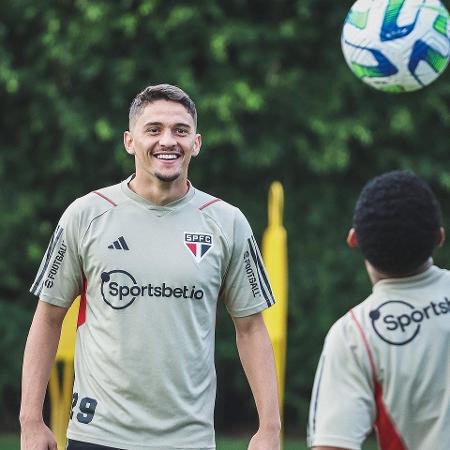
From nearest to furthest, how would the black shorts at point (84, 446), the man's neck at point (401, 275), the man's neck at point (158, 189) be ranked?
the man's neck at point (401, 275) < the black shorts at point (84, 446) < the man's neck at point (158, 189)

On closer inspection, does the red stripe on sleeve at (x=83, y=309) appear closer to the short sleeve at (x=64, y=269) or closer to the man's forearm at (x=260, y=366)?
the short sleeve at (x=64, y=269)

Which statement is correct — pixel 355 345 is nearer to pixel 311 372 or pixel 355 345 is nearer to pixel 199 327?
pixel 199 327

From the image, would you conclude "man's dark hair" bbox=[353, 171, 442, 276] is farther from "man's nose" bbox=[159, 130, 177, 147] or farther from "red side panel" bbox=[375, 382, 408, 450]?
"man's nose" bbox=[159, 130, 177, 147]

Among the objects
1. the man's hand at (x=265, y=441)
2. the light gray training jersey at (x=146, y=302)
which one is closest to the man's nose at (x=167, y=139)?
the light gray training jersey at (x=146, y=302)

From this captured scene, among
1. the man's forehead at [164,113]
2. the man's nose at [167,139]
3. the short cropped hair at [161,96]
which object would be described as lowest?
the man's nose at [167,139]

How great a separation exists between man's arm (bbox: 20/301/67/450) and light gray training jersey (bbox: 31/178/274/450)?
7cm

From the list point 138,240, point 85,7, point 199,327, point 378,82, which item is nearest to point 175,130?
point 138,240

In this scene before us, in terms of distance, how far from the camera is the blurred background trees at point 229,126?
10.6m

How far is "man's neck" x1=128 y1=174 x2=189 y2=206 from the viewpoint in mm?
4324

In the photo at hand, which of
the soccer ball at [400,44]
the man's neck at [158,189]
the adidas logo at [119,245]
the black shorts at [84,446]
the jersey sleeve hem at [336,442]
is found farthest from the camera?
the soccer ball at [400,44]

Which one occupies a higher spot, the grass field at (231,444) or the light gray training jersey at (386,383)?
the light gray training jersey at (386,383)

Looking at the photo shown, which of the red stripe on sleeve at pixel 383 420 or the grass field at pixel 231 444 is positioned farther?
the grass field at pixel 231 444

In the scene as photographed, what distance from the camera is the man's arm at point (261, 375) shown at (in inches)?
168

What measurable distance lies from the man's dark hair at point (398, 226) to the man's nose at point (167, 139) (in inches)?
55.7
